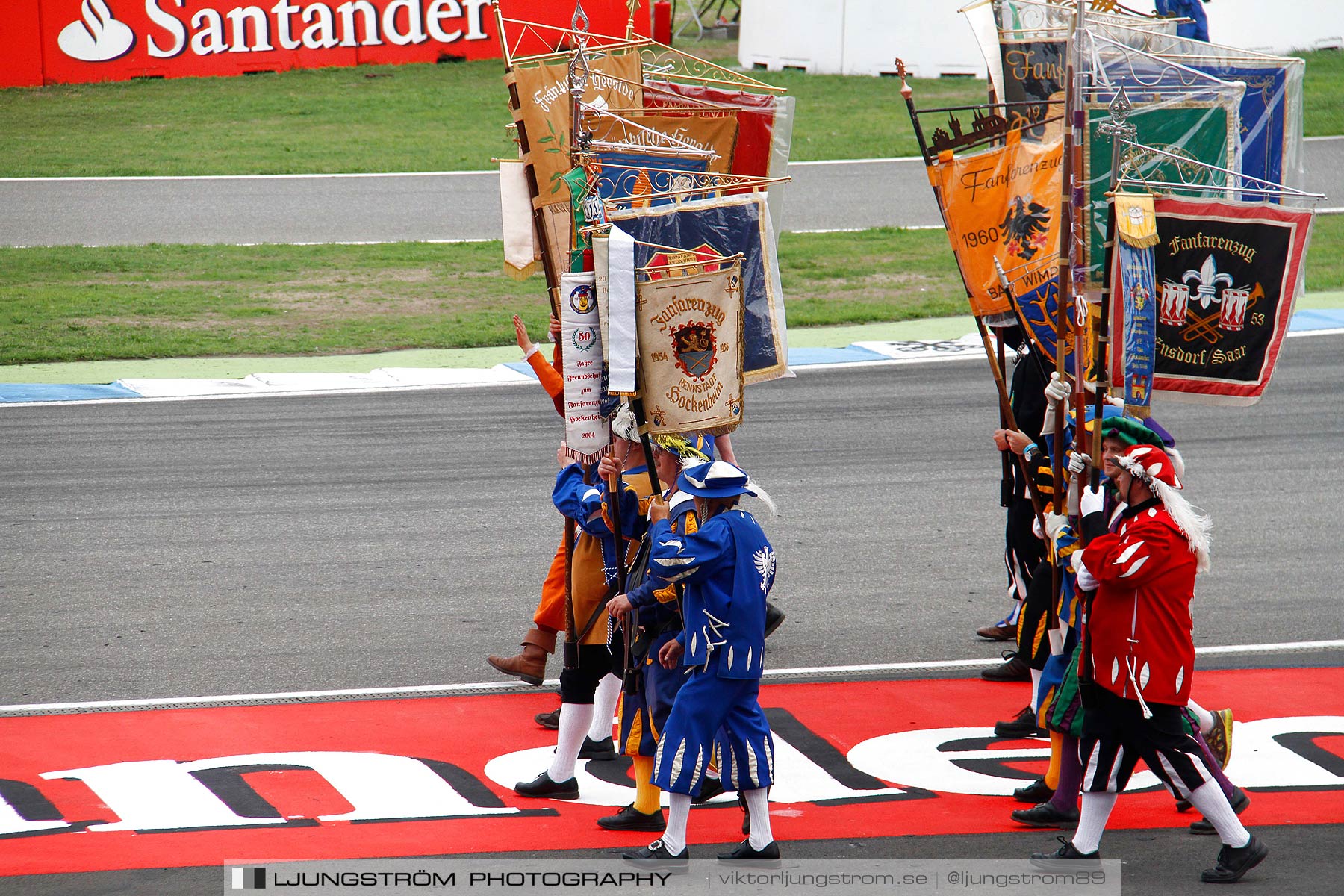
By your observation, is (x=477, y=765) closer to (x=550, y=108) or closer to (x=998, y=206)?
(x=550, y=108)

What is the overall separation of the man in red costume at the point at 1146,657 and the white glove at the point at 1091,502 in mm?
233

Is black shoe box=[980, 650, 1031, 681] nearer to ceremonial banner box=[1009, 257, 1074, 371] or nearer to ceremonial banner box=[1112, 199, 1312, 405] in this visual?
ceremonial banner box=[1009, 257, 1074, 371]

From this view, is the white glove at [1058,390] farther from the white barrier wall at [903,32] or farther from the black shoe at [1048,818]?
the white barrier wall at [903,32]

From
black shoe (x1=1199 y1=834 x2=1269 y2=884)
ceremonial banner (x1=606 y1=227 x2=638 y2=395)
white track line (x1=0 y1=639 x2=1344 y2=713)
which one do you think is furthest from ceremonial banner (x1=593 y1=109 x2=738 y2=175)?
black shoe (x1=1199 y1=834 x2=1269 y2=884)

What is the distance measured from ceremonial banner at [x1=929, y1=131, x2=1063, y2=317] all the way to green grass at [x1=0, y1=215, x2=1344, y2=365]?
36.9 ft

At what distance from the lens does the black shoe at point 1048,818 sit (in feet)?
22.3

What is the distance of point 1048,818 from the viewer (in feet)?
22.3

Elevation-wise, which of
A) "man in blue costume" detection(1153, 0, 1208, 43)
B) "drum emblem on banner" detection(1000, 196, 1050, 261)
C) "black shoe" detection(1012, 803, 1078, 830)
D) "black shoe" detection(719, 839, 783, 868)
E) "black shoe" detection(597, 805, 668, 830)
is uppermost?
"man in blue costume" detection(1153, 0, 1208, 43)

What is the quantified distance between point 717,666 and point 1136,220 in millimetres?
2583

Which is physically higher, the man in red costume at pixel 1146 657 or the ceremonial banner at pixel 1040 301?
the ceremonial banner at pixel 1040 301

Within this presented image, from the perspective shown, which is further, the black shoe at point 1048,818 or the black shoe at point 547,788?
the black shoe at point 547,788

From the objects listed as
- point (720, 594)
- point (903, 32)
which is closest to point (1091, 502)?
point (720, 594)

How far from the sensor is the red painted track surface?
21.6ft

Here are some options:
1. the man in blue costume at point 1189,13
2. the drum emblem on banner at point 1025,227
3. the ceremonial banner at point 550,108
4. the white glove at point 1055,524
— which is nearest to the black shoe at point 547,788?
the white glove at point 1055,524
